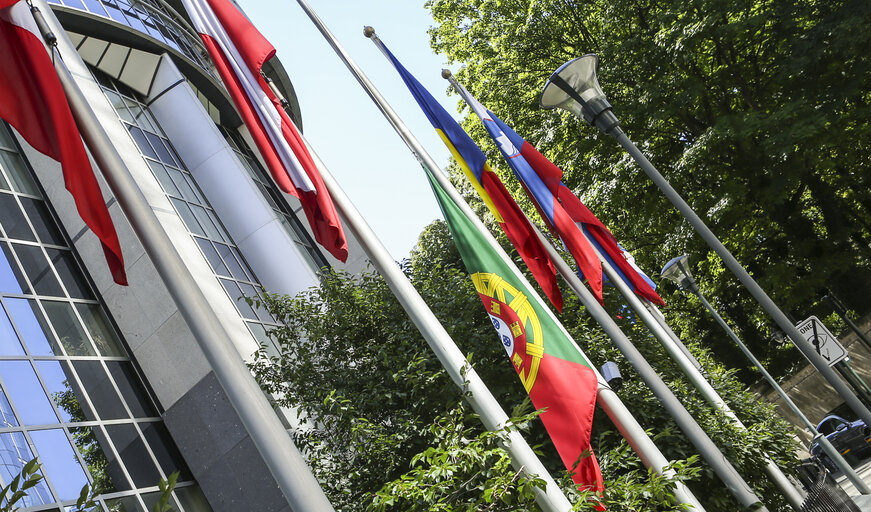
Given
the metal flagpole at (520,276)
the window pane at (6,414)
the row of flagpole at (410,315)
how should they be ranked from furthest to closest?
the window pane at (6,414), the metal flagpole at (520,276), the row of flagpole at (410,315)

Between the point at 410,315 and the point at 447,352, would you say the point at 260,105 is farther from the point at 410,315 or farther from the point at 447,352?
the point at 447,352

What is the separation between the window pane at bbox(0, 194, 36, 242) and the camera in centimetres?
1168

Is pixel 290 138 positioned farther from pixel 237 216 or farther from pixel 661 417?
pixel 237 216

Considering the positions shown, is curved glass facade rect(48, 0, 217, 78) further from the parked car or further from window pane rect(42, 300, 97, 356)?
the parked car

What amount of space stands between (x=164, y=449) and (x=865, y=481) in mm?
16028

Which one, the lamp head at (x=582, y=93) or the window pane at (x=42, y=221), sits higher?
the window pane at (x=42, y=221)

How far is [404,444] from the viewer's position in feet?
32.3

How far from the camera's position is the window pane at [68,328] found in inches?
436

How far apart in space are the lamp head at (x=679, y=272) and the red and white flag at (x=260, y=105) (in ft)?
45.0

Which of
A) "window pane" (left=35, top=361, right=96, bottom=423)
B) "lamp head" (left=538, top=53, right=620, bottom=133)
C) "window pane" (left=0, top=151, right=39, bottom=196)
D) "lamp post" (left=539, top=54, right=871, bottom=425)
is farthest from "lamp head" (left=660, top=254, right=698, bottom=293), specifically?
"window pane" (left=0, top=151, right=39, bottom=196)

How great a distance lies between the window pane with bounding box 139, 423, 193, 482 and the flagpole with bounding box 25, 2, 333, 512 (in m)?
6.81

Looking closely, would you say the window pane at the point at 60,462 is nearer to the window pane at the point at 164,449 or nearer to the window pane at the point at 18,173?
the window pane at the point at 164,449

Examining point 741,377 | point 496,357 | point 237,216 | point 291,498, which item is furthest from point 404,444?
point 741,377

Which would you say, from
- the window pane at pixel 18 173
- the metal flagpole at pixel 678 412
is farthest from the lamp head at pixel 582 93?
the window pane at pixel 18 173
